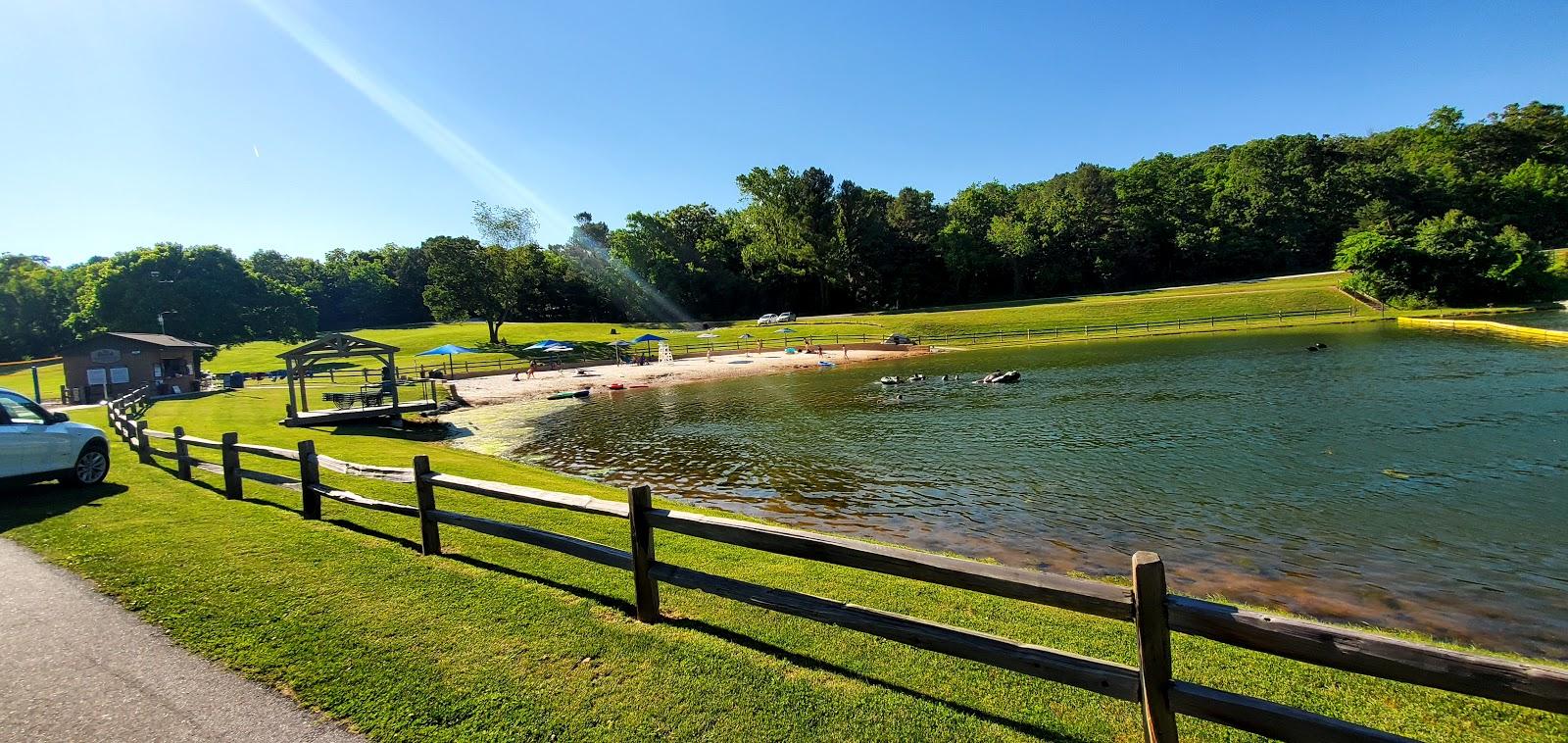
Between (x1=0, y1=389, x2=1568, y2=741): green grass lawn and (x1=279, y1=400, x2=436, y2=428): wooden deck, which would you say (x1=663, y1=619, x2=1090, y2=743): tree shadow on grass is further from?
(x1=279, y1=400, x2=436, y2=428): wooden deck

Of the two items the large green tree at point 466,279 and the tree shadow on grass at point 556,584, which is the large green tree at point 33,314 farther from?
the tree shadow on grass at point 556,584

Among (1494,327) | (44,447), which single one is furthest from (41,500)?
(1494,327)

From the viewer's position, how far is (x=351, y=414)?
24.8m

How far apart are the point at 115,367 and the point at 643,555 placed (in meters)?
42.1

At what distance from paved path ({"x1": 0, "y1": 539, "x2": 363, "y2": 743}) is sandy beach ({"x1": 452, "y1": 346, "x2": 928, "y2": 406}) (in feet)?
96.5

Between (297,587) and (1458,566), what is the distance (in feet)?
45.1

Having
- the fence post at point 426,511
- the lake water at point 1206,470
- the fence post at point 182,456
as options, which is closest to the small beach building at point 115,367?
the lake water at point 1206,470

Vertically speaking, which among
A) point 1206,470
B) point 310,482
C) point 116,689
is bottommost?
point 1206,470

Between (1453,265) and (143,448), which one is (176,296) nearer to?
(143,448)

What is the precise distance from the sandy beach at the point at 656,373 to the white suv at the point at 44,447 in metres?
22.7

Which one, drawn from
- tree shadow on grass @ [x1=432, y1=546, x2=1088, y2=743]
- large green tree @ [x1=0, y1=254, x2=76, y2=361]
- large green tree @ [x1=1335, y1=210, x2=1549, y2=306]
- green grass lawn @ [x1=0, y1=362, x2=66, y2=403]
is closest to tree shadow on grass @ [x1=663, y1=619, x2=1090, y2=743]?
tree shadow on grass @ [x1=432, y1=546, x2=1088, y2=743]

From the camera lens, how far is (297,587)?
20.6 ft

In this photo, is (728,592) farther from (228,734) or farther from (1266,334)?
(1266,334)

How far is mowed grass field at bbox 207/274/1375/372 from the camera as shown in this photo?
2398 inches
